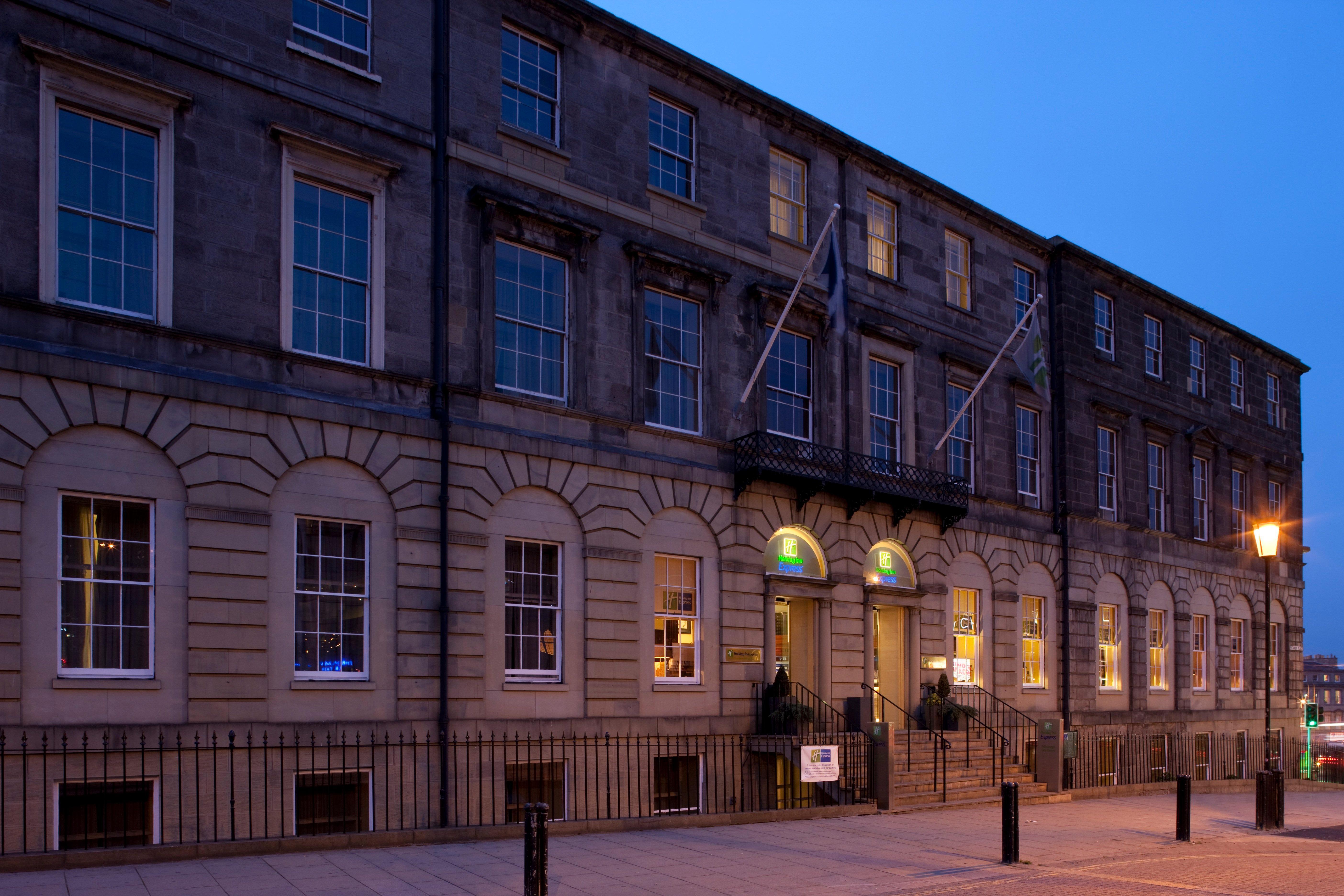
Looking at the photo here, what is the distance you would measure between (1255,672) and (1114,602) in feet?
31.3

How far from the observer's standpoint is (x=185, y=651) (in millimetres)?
15188

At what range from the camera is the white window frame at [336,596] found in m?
16.3

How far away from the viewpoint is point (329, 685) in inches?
647

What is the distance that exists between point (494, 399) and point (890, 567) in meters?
10.4

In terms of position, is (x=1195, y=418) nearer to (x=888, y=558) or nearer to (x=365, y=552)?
(x=888, y=558)

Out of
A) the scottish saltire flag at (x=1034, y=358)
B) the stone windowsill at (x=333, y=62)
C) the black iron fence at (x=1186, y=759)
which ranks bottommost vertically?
the black iron fence at (x=1186, y=759)

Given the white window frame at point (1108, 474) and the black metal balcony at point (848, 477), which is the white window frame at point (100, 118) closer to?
the black metal balcony at point (848, 477)

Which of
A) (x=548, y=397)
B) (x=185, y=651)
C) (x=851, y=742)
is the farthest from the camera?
(x=851, y=742)

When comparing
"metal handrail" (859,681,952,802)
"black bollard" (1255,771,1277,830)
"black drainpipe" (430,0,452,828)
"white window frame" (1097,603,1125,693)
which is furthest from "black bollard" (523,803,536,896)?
"white window frame" (1097,603,1125,693)

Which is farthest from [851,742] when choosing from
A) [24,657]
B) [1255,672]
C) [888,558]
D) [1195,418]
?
[1255,672]

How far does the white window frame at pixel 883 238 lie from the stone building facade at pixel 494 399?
0.27 ft

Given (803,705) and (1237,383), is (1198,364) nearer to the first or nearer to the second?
(1237,383)

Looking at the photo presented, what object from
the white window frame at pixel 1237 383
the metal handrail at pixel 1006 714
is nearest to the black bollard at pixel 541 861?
the metal handrail at pixel 1006 714

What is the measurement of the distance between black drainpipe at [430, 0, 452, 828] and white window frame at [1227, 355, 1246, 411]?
29.2 m
